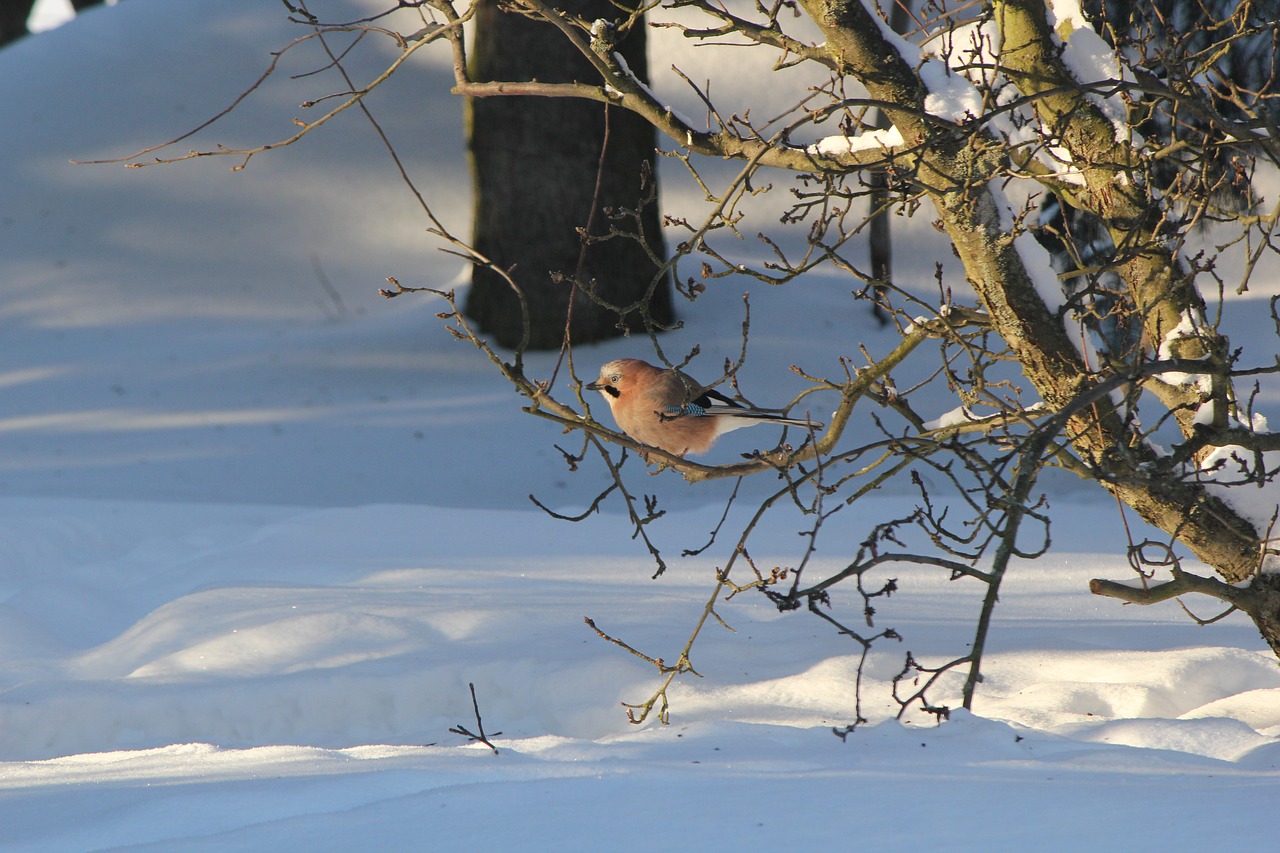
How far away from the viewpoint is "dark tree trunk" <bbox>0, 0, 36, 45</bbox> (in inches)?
771

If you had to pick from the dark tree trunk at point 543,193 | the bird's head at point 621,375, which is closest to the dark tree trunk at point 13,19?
the dark tree trunk at point 543,193

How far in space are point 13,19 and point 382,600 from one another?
18.7 meters

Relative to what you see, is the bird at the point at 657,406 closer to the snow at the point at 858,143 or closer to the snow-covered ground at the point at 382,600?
the snow at the point at 858,143

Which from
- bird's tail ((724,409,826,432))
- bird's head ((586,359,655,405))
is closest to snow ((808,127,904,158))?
bird's tail ((724,409,826,432))

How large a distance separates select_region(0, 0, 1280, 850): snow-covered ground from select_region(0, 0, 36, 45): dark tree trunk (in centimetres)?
603

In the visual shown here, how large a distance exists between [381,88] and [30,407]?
23.0 ft

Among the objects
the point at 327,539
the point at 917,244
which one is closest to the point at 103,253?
the point at 327,539

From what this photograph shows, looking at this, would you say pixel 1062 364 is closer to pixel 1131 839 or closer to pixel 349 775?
pixel 1131 839

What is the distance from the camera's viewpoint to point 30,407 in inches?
393

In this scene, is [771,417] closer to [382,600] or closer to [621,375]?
[621,375]

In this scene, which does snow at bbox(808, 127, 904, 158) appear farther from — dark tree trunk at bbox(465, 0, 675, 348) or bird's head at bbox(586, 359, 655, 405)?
dark tree trunk at bbox(465, 0, 675, 348)

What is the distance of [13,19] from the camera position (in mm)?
19766

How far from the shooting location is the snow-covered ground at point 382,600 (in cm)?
240

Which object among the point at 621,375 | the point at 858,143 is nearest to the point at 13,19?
the point at 621,375
